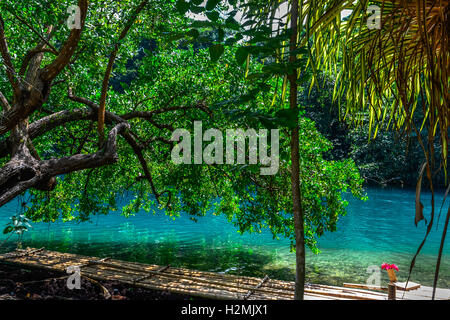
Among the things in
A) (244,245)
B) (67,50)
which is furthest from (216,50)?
(244,245)

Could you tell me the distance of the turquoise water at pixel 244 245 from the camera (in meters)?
7.11

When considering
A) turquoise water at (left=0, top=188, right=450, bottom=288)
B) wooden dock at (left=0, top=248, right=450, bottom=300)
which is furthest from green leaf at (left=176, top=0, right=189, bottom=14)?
turquoise water at (left=0, top=188, right=450, bottom=288)

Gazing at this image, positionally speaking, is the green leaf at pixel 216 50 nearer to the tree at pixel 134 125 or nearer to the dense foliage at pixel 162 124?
the tree at pixel 134 125

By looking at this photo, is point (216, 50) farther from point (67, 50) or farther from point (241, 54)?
point (67, 50)

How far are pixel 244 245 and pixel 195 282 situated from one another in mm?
5053

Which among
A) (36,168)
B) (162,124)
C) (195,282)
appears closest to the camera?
(36,168)

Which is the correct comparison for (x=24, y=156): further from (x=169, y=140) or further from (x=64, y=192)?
(x=64, y=192)

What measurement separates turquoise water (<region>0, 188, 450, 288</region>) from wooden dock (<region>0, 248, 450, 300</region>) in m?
2.14

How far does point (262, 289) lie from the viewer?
163 inches

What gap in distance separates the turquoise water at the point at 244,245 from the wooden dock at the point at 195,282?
7.04ft

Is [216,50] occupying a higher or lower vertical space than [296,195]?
higher

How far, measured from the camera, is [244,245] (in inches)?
369

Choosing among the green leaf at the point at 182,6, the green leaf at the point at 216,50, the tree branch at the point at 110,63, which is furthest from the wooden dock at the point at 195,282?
the green leaf at the point at 182,6
